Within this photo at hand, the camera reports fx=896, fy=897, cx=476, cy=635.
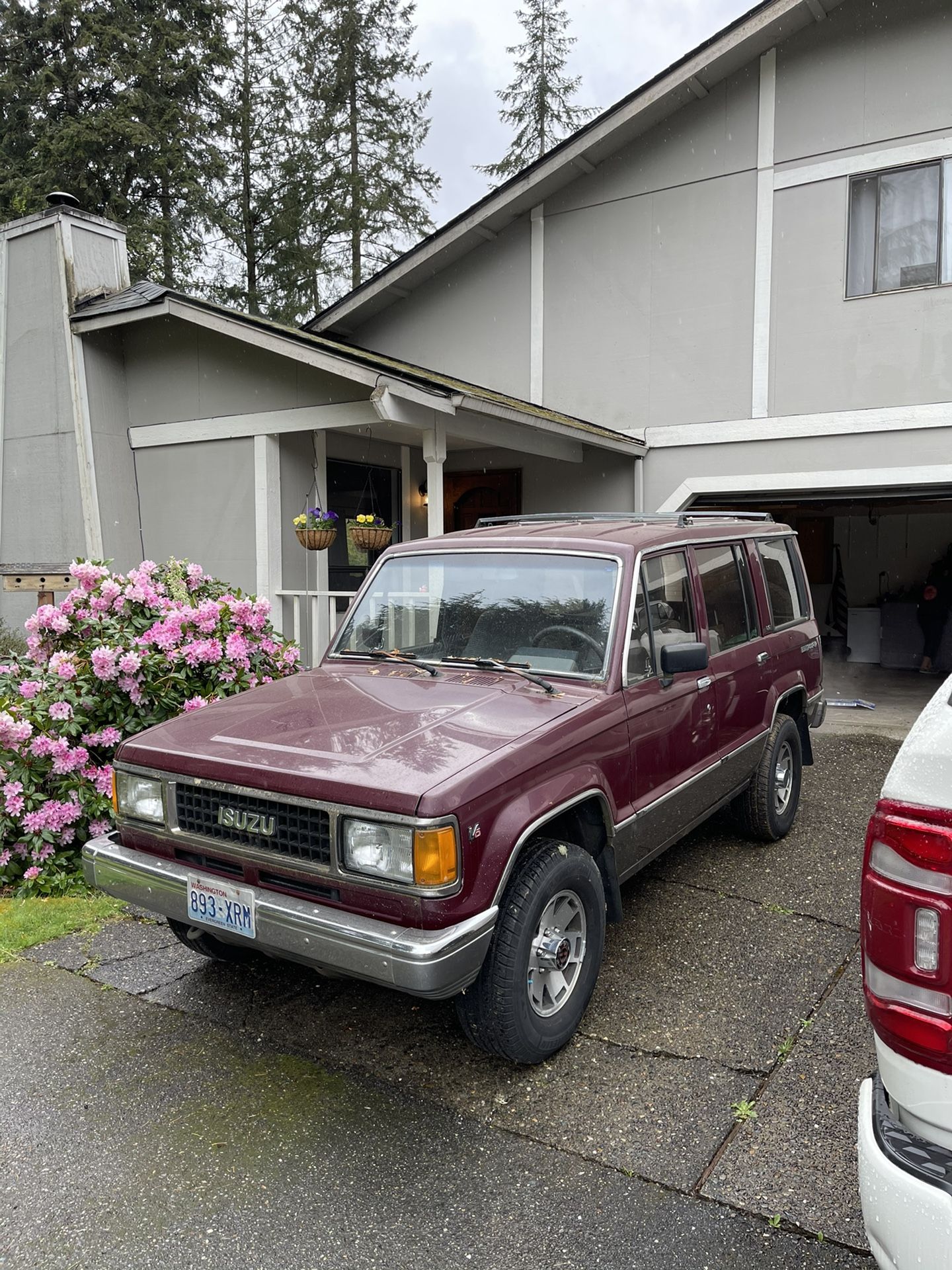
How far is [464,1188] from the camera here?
2.64 metres

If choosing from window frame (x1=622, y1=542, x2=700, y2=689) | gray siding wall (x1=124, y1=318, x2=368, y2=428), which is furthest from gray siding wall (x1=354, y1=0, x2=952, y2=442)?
window frame (x1=622, y1=542, x2=700, y2=689)

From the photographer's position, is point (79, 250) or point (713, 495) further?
point (713, 495)

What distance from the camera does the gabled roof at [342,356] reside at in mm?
7645

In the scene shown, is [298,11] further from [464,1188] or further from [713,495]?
[464,1188]

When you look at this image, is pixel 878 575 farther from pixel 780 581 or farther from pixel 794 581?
pixel 780 581

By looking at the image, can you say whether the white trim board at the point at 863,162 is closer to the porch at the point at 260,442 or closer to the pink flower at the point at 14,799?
the porch at the point at 260,442

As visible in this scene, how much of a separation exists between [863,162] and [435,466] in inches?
220

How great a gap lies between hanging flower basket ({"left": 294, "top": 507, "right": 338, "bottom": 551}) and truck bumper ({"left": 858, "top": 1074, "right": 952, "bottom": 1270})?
764cm

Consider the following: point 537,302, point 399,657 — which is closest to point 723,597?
point 399,657

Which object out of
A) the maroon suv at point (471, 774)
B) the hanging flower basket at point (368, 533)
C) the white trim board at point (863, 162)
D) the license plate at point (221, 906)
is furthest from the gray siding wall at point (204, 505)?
the license plate at point (221, 906)

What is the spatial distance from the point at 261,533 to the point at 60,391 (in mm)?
3031

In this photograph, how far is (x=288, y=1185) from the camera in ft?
8.76

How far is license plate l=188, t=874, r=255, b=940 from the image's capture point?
3000 mm

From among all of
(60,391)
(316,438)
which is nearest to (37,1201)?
(316,438)
